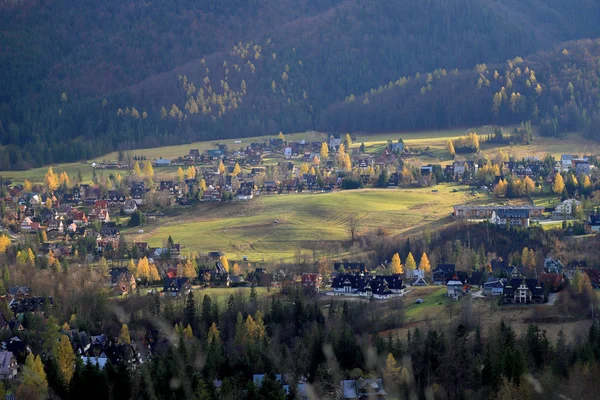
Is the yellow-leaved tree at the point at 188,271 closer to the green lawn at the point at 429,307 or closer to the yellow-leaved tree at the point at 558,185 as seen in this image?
the green lawn at the point at 429,307

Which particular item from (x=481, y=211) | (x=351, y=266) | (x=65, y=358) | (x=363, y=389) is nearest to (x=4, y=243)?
(x=351, y=266)

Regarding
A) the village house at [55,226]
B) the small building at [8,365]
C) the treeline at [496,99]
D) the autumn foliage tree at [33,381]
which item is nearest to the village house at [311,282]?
the small building at [8,365]

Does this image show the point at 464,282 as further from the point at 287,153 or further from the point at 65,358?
the point at 287,153

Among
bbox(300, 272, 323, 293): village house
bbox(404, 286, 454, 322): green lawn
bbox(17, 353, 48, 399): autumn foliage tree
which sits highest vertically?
bbox(17, 353, 48, 399): autumn foliage tree

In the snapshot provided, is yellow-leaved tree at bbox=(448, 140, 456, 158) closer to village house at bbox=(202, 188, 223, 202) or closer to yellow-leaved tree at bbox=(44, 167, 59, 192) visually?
village house at bbox=(202, 188, 223, 202)

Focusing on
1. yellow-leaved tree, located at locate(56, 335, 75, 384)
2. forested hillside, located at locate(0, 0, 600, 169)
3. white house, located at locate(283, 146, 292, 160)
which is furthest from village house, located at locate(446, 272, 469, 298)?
forested hillside, located at locate(0, 0, 600, 169)

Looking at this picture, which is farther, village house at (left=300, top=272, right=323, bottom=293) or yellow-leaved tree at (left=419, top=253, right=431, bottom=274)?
yellow-leaved tree at (left=419, top=253, right=431, bottom=274)

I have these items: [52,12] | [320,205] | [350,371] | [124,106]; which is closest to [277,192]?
[320,205]
